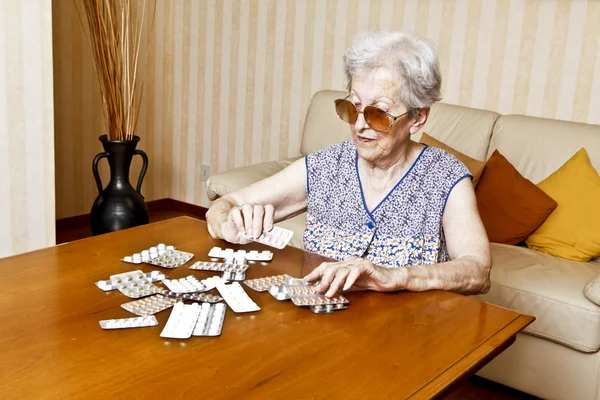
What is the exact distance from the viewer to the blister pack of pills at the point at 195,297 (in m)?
1.51

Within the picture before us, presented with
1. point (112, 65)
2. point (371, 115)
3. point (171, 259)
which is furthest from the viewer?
point (112, 65)

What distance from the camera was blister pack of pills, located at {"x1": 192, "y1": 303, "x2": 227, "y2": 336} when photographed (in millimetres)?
1376

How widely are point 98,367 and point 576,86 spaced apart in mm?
2846

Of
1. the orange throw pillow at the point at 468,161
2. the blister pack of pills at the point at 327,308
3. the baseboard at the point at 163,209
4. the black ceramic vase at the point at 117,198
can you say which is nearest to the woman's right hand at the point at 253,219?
the blister pack of pills at the point at 327,308

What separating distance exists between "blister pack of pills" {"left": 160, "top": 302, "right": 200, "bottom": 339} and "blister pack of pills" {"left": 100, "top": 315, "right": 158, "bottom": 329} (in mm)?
36

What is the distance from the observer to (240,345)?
1.34 meters

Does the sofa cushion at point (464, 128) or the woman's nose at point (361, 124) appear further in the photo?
the sofa cushion at point (464, 128)

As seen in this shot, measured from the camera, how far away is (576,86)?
341cm

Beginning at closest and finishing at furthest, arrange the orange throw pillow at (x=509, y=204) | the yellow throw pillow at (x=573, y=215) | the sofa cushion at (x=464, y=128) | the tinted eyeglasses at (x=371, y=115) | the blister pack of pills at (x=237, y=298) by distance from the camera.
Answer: the blister pack of pills at (x=237, y=298), the tinted eyeglasses at (x=371, y=115), the yellow throw pillow at (x=573, y=215), the orange throw pillow at (x=509, y=204), the sofa cushion at (x=464, y=128)

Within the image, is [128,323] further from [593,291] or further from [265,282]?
[593,291]

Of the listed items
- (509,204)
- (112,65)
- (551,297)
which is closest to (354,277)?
(551,297)

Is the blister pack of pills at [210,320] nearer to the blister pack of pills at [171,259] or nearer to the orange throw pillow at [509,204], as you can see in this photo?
the blister pack of pills at [171,259]

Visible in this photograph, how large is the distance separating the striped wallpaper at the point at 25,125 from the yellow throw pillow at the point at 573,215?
2.19 metres

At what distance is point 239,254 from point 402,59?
25.5 inches
